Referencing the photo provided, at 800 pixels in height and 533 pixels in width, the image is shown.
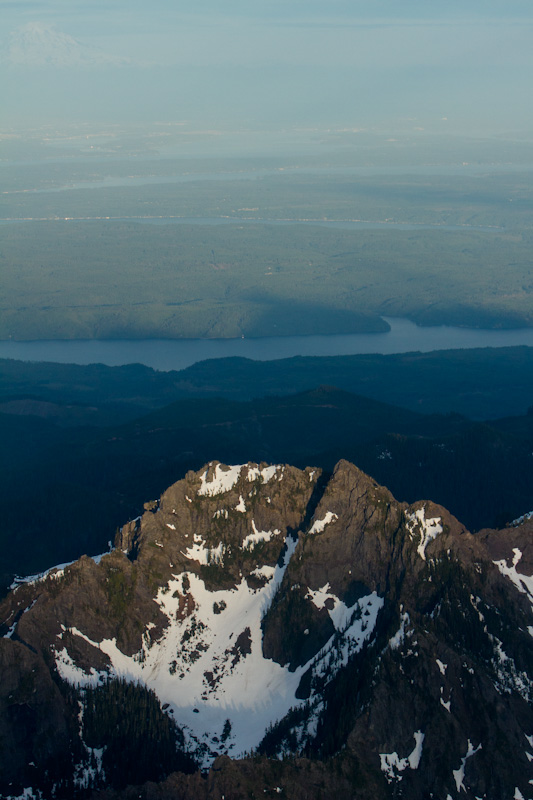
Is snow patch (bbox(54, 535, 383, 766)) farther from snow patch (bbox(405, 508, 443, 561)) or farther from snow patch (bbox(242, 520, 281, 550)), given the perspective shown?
snow patch (bbox(405, 508, 443, 561))

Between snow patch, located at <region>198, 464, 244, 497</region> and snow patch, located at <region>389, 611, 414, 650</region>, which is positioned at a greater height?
snow patch, located at <region>198, 464, 244, 497</region>

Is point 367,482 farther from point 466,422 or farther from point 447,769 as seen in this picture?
point 466,422

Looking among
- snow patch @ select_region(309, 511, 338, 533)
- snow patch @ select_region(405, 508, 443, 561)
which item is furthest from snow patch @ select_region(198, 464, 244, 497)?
snow patch @ select_region(405, 508, 443, 561)

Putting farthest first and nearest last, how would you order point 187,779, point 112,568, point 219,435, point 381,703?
1. point 219,435
2. point 112,568
3. point 381,703
4. point 187,779

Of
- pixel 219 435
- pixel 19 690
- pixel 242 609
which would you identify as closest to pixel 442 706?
pixel 242 609

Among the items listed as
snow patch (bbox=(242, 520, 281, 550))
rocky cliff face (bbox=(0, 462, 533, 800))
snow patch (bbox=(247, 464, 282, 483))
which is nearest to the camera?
rocky cliff face (bbox=(0, 462, 533, 800))

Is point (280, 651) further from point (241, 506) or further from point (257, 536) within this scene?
point (241, 506)

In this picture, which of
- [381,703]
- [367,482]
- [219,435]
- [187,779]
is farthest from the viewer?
[219,435]

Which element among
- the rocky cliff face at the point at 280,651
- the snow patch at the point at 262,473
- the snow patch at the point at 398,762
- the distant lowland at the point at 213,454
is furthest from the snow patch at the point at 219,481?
the snow patch at the point at 398,762

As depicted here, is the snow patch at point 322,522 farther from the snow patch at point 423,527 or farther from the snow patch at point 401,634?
the snow patch at point 401,634
